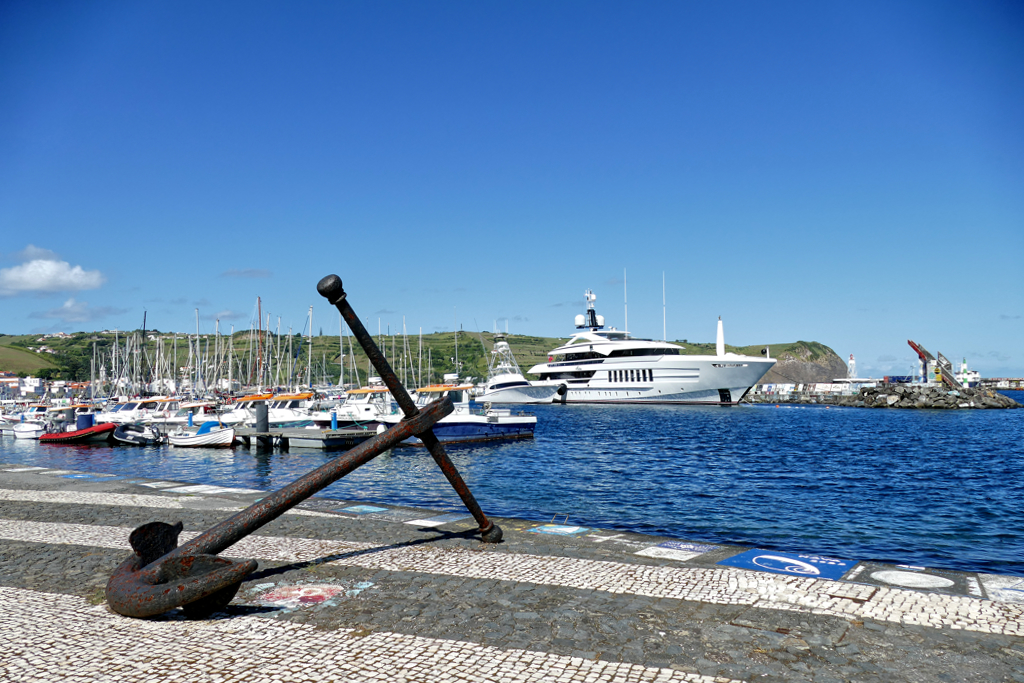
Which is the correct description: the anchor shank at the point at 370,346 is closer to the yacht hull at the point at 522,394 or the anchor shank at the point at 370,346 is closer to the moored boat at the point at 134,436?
the moored boat at the point at 134,436

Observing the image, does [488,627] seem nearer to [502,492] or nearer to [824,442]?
[502,492]

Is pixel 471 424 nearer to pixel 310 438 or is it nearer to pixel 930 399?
pixel 310 438

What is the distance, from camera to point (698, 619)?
6.11 metres

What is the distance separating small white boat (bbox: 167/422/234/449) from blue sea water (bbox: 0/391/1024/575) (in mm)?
836

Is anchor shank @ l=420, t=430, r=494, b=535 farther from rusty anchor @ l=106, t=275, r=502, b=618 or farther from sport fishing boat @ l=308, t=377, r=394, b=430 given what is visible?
sport fishing boat @ l=308, t=377, r=394, b=430

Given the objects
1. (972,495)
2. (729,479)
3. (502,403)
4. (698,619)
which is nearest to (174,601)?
(698,619)

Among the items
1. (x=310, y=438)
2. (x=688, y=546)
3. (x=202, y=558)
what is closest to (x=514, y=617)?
(x=202, y=558)

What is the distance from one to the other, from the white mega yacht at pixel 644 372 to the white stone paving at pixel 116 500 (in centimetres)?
7325

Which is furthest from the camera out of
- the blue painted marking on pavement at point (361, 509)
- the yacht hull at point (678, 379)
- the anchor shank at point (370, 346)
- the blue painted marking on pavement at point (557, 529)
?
the yacht hull at point (678, 379)

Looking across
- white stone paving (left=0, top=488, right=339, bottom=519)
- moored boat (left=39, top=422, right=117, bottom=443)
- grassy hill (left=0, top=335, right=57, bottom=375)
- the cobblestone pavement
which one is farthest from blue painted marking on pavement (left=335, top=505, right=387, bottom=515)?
grassy hill (left=0, top=335, right=57, bottom=375)

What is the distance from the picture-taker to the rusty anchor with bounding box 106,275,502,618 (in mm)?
5719

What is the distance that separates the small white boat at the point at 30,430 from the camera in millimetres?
41188

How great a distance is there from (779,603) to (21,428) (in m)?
48.6

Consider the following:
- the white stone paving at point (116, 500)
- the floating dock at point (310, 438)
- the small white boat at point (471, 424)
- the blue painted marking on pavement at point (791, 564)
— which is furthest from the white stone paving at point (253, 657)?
the small white boat at point (471, 424)
